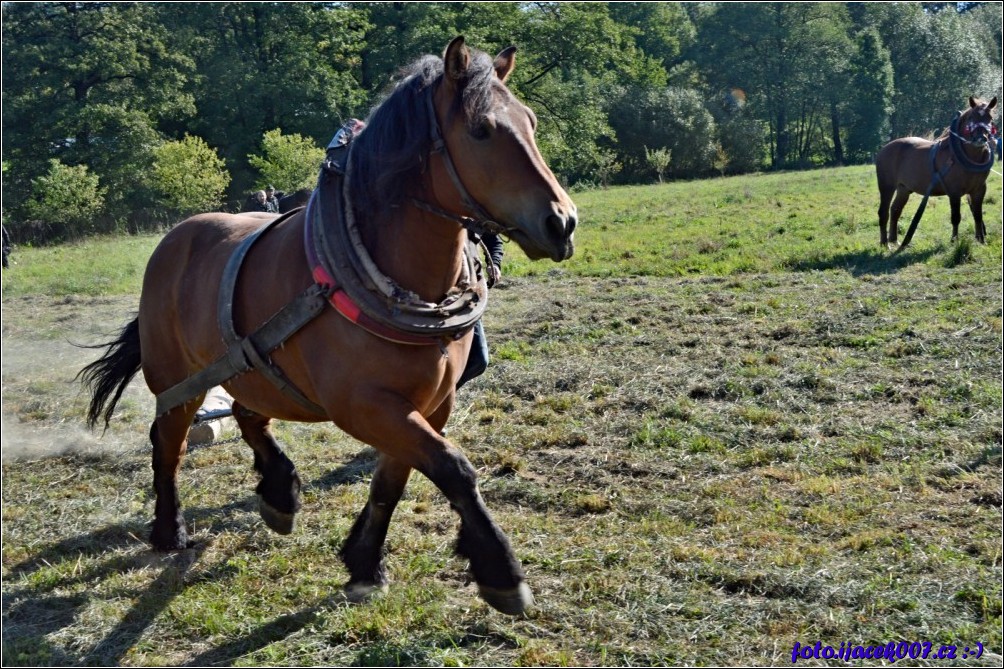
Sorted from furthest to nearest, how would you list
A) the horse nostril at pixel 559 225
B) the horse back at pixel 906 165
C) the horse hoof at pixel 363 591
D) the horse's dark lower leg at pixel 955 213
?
the horse back at pixel 906 165 → the horse's dark lower leg at pixel 955 213 → the horse hoof at pixel 363 591 → the horse nostril at pixel 559 225

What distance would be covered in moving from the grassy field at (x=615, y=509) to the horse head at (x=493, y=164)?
1.57m

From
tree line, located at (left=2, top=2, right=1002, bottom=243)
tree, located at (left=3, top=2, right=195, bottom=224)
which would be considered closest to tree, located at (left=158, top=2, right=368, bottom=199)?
tree line, located at (left=2, top=2, right=1002, bottom=243)

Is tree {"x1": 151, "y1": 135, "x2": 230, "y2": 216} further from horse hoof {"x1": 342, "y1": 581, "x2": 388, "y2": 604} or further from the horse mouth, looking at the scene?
the horse mouth

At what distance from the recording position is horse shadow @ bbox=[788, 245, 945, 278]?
1138 cm

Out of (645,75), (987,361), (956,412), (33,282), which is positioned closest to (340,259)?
(956,412)

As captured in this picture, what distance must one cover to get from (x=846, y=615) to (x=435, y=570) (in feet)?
5.76

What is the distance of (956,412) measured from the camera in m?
5.67

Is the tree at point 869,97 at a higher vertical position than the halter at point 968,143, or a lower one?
higher

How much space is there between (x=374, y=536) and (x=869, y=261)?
33.2 ft

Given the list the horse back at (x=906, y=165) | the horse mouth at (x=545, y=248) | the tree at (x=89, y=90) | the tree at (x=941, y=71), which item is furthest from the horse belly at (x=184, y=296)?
the tree at (x=89, y=90)

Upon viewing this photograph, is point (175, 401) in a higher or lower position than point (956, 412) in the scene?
higher

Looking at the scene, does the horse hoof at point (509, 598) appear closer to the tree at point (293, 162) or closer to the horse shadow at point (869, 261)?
the horse shadow at point (869, 261)

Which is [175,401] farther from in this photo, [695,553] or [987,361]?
[987,361]

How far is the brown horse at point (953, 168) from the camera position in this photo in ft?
42.2
